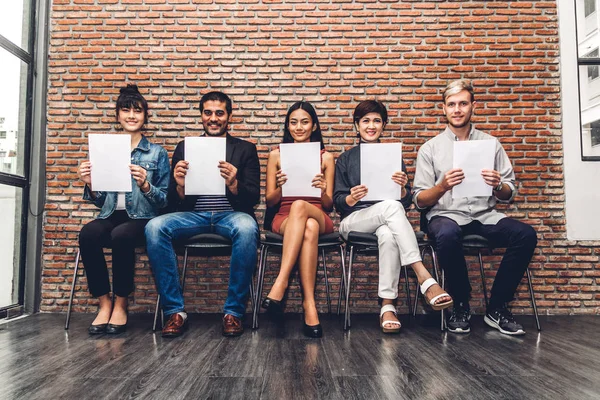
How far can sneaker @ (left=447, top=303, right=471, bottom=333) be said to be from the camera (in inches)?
102

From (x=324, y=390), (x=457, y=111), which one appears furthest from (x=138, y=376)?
(x=457, y=111)

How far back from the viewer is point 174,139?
345cm

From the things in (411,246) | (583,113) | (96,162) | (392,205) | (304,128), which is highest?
(583,113)

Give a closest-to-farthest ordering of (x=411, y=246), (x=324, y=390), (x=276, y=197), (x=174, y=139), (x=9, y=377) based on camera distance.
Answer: (x=324, y=390), (x=9, y=377), (x=411, y=246), (x=276, y=197), (x=174, y=139)

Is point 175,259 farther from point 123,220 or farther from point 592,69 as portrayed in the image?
point 592,69

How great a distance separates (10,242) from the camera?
313 centimetres

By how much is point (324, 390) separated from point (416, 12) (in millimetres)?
3102

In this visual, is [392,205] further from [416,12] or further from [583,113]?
[583,113]

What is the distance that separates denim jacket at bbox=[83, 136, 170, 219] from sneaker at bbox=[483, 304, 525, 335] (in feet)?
7.39

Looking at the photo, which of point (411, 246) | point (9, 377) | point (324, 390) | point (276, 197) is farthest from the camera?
point (276, 197)

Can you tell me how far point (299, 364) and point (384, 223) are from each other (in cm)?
111

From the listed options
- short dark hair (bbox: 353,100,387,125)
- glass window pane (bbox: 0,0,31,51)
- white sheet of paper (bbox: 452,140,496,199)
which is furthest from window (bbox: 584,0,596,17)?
glass window pane (bbox: 0,0,31,51)

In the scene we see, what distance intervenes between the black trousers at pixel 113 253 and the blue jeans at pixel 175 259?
0.15 metres

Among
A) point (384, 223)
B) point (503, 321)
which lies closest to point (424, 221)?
point (384, 223)
